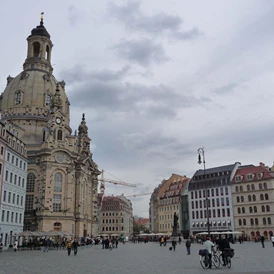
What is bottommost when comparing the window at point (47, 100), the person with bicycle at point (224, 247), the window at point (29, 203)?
the person with bicycle at point (224, 247)

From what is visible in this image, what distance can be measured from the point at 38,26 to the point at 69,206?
66220 mm

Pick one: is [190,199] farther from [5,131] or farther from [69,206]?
[5,131]

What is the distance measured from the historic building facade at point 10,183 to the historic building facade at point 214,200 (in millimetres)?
50753

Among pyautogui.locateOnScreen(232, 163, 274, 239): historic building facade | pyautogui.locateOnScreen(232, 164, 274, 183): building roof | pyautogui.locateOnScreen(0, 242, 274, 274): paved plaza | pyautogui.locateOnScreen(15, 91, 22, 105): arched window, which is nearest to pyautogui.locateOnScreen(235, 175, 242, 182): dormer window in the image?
pyautogui.locateOnScreen(232, 163, 274, 239): historic building facade

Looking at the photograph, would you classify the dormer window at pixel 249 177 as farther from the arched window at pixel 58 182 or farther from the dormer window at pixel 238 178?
the arched window at pixel 58 182

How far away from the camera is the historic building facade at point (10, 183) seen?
54625 mm

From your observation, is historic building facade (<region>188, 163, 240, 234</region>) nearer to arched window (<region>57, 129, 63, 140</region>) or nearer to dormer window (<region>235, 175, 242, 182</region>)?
dormer window (<region>235, 175, 242, 182</region>)

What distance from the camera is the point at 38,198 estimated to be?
3263 inches

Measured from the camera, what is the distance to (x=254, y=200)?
91375 mm

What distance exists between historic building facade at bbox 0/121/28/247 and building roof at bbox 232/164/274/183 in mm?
58582

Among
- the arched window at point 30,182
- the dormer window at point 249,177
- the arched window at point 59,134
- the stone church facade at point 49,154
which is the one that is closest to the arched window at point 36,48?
the stone church facade at point 49,154

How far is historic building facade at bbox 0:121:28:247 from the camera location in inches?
2151

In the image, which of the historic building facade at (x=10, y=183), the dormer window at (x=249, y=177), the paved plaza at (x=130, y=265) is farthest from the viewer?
the dormer window at (x=249, y=177)

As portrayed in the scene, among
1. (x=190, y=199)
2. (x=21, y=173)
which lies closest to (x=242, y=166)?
(x=190, y=199)
